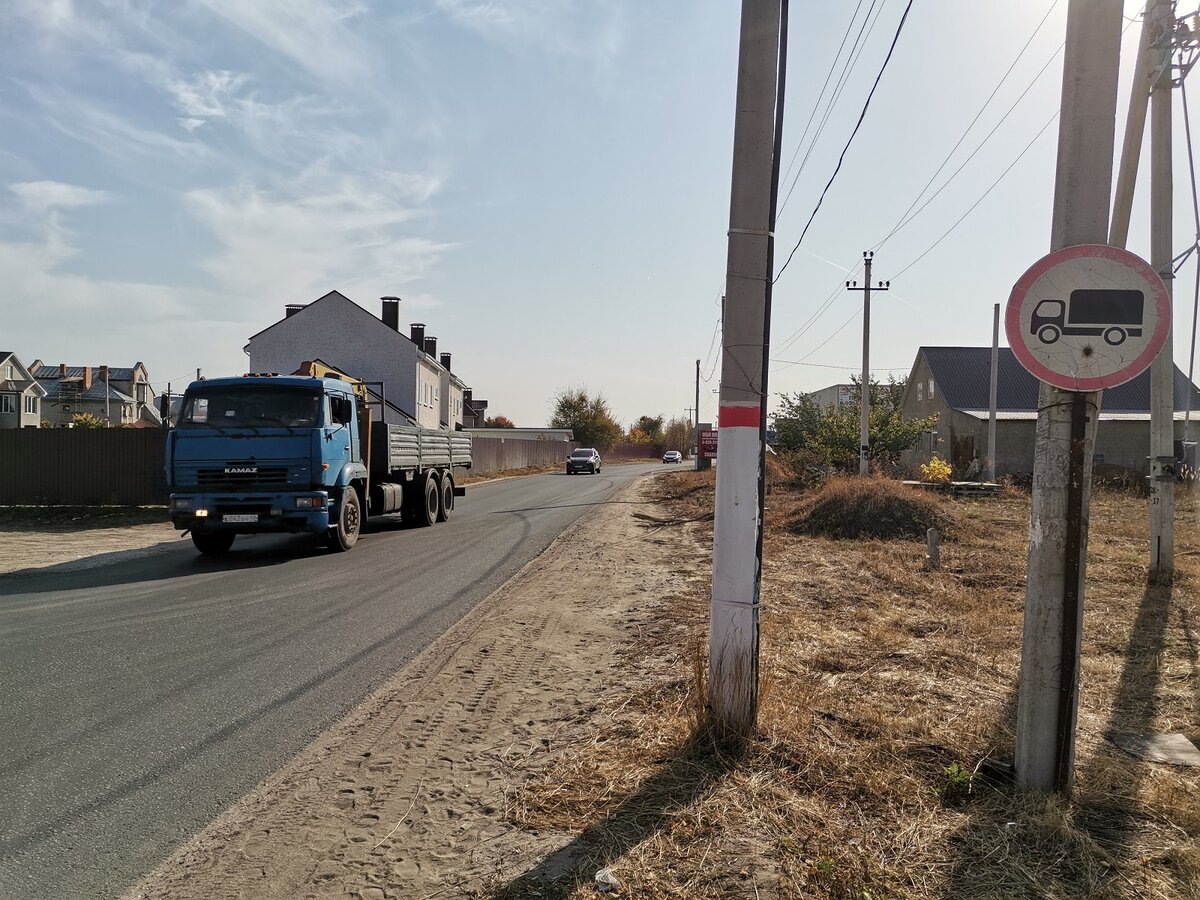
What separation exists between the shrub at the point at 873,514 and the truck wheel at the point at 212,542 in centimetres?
1079

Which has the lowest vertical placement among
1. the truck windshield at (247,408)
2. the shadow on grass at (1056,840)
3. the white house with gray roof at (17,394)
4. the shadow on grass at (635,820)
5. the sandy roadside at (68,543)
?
the sandy roadside at (68,543)

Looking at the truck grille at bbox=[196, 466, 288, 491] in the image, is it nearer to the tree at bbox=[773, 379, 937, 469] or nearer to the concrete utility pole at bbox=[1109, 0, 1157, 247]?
the concrete utility pole at bbox=[1109, 0, 1157, 247]

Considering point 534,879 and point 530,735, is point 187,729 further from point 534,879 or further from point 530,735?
point 534,879

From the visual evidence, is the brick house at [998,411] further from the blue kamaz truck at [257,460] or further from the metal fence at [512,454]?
the blue kamaz truck at [257,460]

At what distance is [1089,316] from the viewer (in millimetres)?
3777

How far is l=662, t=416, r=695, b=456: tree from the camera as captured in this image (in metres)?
116

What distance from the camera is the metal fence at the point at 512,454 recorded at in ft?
163

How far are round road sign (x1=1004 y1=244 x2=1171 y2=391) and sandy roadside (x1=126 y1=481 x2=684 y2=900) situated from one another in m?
3.06

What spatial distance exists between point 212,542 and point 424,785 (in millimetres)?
10388

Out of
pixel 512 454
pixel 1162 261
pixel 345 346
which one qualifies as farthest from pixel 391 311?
pixel 1162 261

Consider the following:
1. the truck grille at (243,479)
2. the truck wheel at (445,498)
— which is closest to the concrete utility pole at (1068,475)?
the truck grille at (243,479)

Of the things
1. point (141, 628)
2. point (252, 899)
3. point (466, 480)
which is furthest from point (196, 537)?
point (466, 480)

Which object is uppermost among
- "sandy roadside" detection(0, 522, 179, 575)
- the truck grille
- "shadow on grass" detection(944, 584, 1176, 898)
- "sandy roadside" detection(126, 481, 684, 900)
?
the truck grille

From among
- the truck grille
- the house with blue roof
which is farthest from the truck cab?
the house with blue roof
